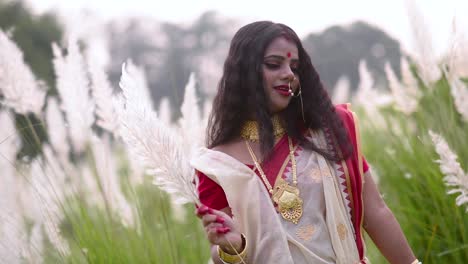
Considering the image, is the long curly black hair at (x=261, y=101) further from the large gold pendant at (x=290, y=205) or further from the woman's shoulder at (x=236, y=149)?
the large gold pendant at (x=290, y=205)

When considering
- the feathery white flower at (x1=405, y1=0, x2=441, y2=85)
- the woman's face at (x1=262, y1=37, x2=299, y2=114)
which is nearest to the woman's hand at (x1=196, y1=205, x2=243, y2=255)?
the woman's face at (x1=262, y1=37, x2=299, y2=114)

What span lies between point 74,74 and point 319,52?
14.1 metres

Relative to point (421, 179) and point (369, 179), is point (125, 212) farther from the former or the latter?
point (421, 179)

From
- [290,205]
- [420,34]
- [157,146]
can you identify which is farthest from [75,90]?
[420,34]

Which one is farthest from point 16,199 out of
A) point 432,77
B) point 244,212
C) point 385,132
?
point 385,132

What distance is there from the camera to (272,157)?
2.70 metres

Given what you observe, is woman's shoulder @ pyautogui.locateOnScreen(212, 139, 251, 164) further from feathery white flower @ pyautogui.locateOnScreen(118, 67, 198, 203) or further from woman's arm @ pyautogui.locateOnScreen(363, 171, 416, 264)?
feathery white flower @ pyautogui.locateOnScreen(118, 67, 198, 203)

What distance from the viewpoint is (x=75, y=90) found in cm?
301

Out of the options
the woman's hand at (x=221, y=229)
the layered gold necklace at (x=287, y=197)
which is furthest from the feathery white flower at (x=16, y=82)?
the woman's hand at (x=221, y=229)

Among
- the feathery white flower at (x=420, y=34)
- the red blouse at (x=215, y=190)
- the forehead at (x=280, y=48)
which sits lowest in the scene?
the red blouse at (x=215, y=190)

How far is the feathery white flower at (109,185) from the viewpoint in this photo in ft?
10.6

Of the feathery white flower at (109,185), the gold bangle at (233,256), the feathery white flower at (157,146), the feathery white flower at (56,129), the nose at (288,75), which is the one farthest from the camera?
the feathery white flower at (56,129)

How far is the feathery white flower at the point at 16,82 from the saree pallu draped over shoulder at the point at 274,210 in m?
0.85

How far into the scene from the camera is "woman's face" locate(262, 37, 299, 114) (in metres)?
2.65
